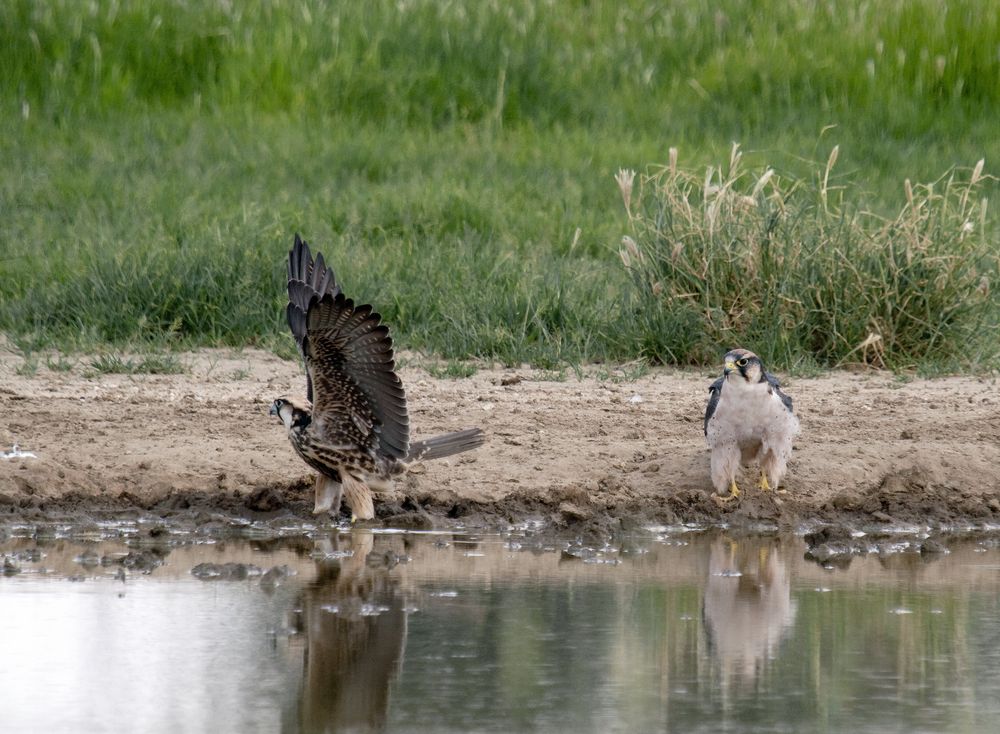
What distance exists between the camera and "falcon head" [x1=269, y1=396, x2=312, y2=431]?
586cm

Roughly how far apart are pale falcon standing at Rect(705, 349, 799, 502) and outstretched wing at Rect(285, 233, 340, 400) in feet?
4.52

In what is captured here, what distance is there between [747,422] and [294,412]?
1.55 metres

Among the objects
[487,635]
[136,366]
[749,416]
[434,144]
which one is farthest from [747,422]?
[434,144]

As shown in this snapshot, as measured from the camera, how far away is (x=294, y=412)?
19.3 ft

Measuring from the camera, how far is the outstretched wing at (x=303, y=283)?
580 centimetres

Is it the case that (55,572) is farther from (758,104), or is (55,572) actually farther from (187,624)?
(758,104)

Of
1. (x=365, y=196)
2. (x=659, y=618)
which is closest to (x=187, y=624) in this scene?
(x=659, y=618)

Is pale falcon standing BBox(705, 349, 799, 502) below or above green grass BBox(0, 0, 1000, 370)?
below

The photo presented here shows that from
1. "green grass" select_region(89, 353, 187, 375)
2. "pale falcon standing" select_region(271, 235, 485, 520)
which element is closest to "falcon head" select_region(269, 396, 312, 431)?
"pale falcon standing" select_region(271, 235, 485, 520)

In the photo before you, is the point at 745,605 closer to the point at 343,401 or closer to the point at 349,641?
the point at 349,641

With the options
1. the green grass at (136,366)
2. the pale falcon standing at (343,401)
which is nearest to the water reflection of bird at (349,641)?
the pale falcon standing at (343,401)

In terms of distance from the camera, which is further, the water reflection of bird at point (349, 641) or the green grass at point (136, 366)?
the green grass at point (136, 366)

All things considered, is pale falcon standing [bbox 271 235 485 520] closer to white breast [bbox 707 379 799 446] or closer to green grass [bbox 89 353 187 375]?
white breast [bbox 707 379 799 446]

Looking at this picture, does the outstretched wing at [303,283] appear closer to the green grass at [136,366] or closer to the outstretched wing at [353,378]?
the outstretched wing at [353,378]
